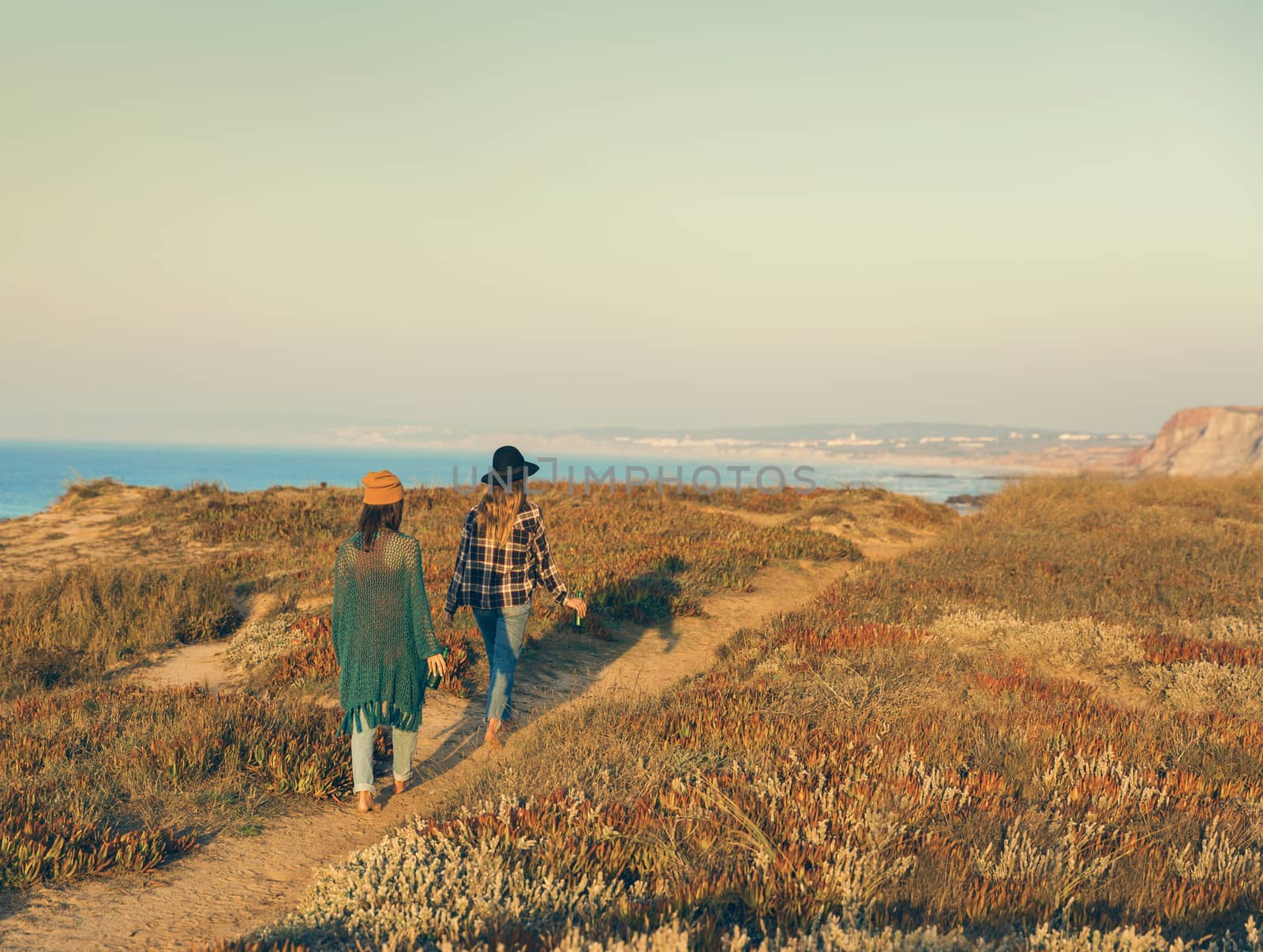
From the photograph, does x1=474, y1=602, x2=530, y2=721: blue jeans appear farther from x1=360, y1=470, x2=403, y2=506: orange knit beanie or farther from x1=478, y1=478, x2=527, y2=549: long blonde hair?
x1=360, y1=470, x2=403, y2=506: orange knit beanie

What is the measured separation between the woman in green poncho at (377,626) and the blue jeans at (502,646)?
1160 millimetres

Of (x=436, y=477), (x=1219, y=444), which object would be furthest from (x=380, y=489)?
(x=1219, y=444)

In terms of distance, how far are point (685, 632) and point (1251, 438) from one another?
407 feet

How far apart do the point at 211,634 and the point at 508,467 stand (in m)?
6.39

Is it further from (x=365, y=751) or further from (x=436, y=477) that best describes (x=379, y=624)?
(x=436, y=477)

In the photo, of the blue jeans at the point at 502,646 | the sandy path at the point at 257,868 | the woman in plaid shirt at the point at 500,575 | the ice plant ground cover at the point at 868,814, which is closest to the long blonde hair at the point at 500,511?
the woman in plaid shirt at the point at 500,575

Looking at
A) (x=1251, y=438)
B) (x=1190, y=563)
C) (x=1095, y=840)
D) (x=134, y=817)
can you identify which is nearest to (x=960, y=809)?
(x=1095, y=840)

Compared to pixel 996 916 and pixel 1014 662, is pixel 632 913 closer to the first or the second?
pixel 996 916

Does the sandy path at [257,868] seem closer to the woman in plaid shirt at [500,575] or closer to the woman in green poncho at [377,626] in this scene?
the woman in green poncho at [377,626]

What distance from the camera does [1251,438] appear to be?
355 ft

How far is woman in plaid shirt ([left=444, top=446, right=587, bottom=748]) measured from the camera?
6.77 meters

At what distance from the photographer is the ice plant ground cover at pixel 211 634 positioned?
5250mm

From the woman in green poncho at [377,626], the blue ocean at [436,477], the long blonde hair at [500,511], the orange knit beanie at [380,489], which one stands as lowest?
the blue ocean at [436,477]

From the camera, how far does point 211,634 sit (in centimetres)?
1078
